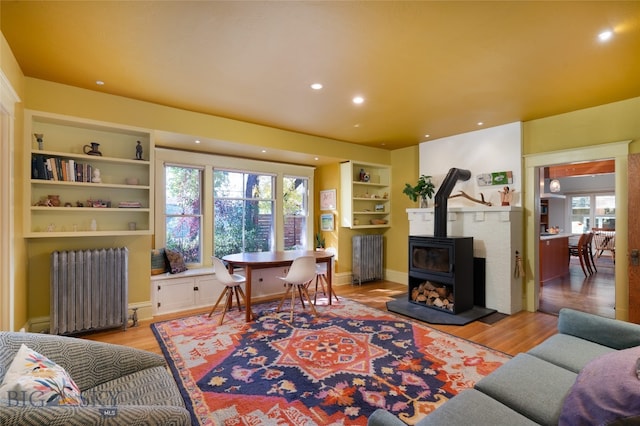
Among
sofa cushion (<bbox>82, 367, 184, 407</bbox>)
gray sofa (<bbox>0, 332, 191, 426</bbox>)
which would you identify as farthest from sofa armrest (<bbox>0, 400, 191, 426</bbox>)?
sofa cushion (<bbox>82, 367, 184, 407</bbox>)

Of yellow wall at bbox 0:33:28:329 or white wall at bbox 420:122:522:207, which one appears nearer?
yellow wall at bbox 0:33:28:329

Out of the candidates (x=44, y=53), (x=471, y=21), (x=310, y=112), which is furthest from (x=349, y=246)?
(x=44, y=53)

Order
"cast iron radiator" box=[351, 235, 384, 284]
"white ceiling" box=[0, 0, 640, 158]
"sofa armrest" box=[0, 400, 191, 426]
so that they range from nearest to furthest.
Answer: "sofa armrest" box=[0, 400, 191, 426], "white ceiling" box=[0, 0, 640, 158], "cast iron radiator" box=[351, 235, 384, 284]

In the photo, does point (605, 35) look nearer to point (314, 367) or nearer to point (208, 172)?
point (314, 367)

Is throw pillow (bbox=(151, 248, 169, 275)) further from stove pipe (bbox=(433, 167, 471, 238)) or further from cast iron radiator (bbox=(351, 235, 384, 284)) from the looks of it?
stove pipe (bbox=(433, 167, 471, 238))

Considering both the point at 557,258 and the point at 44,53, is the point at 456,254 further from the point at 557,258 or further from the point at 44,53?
the point at 44,53

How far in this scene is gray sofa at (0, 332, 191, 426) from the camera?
3.31 feet

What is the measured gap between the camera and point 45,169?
311cm

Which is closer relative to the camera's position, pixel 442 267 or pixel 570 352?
pixel 570 352

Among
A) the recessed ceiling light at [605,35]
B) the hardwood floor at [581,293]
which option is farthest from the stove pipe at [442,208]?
the recessed ceiling light at [605,35]

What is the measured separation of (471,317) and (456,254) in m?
0.81

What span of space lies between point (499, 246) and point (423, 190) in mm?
1430

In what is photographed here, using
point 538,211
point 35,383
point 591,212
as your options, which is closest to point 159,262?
point 35,383

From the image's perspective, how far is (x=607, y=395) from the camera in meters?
1.13
